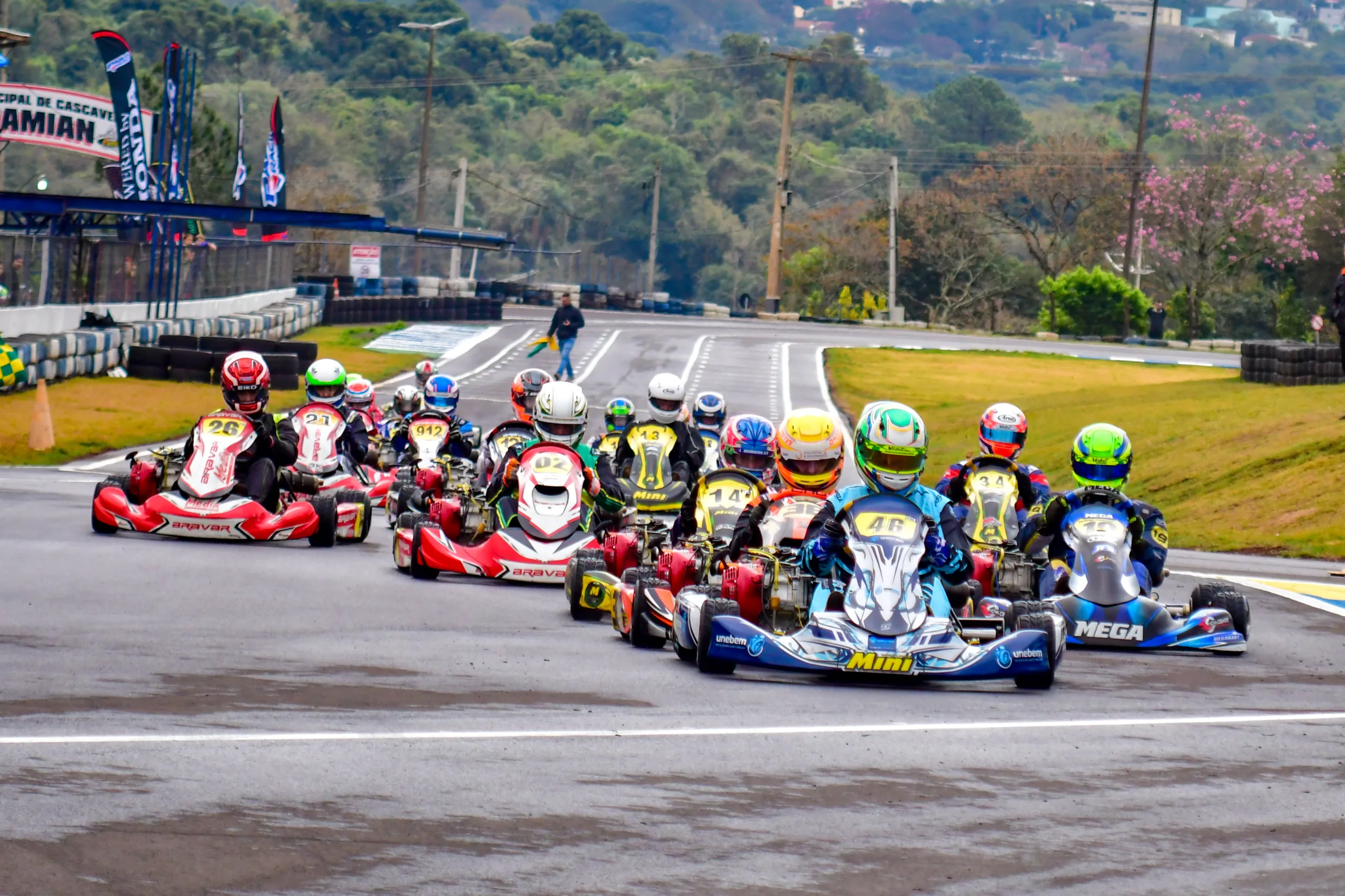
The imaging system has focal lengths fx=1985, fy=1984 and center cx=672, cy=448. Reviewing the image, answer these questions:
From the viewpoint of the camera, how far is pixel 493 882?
5.67 m

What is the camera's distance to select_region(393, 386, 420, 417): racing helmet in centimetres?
2177

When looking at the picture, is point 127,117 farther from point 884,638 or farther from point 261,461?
point 884,638

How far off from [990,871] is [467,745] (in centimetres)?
231

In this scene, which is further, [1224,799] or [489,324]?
[489,324]

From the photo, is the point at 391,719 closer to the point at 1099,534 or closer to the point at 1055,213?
the point at 1099,534

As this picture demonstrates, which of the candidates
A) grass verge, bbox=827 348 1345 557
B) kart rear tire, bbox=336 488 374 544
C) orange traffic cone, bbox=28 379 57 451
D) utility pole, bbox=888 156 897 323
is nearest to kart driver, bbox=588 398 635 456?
kart rear tire, bbox=336 488 374 544

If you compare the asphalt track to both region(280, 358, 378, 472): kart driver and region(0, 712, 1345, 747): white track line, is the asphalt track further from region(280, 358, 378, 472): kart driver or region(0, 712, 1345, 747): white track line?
region(280, 358, 378, 472): kart driver

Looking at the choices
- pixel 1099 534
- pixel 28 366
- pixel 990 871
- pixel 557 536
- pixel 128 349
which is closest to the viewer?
pixel 990 871

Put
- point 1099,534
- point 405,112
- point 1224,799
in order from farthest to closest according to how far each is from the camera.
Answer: point 405,112 < point 1099,534 < point 1224,799

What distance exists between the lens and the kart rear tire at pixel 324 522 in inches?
616

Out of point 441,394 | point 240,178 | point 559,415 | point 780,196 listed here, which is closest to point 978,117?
point 780,196

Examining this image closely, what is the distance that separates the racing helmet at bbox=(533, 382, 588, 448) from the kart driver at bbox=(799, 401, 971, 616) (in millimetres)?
4407

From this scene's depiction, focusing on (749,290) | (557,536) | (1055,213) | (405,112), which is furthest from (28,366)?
(405,112)

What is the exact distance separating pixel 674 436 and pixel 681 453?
16cm
